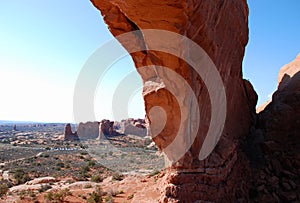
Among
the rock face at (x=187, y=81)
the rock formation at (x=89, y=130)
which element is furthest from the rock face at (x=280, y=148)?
the rock formation at (x=89, y=130)

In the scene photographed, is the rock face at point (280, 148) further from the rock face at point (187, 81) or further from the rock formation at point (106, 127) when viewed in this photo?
the rock formation at point (106, 127)

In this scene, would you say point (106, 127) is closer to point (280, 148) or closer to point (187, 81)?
point (280, 148)

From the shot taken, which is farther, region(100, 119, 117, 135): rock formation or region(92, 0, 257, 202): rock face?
region(100, 119, 117, 135): rock formation

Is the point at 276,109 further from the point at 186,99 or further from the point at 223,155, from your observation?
the point at 186,99

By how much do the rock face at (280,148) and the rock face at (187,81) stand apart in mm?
587

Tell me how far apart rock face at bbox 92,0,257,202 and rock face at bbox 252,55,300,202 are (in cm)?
59

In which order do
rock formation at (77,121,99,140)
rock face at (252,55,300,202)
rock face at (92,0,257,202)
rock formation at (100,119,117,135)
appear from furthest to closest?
rock formation at (77,121,99,140), rock formation at (100,119,117,135), rock face at (252,55,300,202), rock face at (92,0,257,202)

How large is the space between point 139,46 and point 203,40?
1526 mm

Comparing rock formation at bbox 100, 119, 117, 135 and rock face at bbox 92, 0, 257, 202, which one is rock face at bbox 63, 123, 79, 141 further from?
rock face at bbox 92, 0, 257, 202

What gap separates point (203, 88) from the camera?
244 inches

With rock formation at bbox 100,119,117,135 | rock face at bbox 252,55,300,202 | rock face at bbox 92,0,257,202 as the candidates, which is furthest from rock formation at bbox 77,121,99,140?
rock face at bbox 92,0,257,202

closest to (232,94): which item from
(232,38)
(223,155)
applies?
(232,38)

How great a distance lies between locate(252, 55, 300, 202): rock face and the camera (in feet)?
23.1

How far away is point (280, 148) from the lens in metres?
8.27
